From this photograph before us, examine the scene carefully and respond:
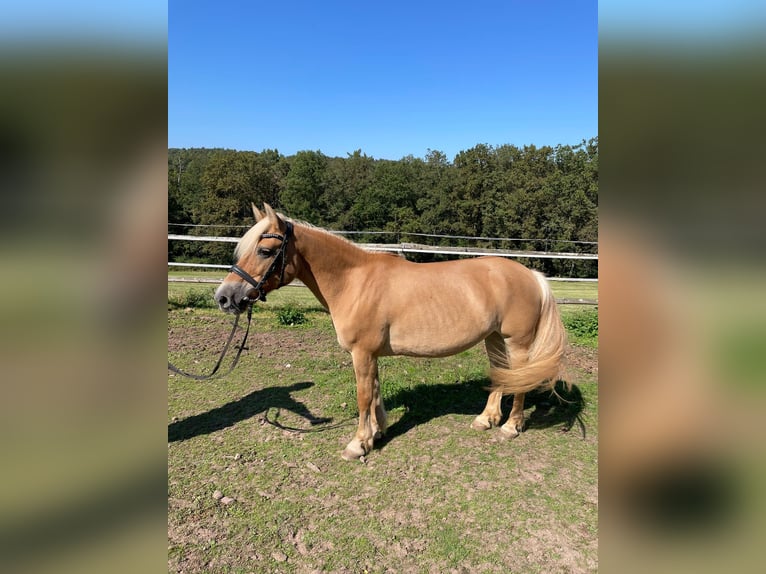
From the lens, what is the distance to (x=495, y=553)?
239 centimetres

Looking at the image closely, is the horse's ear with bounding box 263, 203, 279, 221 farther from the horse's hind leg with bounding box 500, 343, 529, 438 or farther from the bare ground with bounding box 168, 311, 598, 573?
the horse's hind leg with bounding box 500, 343, 529, 438

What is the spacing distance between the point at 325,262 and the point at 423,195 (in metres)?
32.2

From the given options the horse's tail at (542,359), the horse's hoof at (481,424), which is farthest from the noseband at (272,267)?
the horse's hoof at (481,424)

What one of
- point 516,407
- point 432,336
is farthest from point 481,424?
point 432,336

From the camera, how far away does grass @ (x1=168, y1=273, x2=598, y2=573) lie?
7.81 ft

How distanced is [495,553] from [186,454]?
2598 mm

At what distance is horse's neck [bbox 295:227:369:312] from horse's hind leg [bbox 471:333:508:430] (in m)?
1.63

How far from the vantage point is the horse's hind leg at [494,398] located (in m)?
3.93

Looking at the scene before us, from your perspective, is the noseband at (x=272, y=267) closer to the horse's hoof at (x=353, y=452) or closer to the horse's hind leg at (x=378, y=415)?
the horse's hind leg at (x=378, y=415)

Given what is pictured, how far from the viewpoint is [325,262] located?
3365mm
